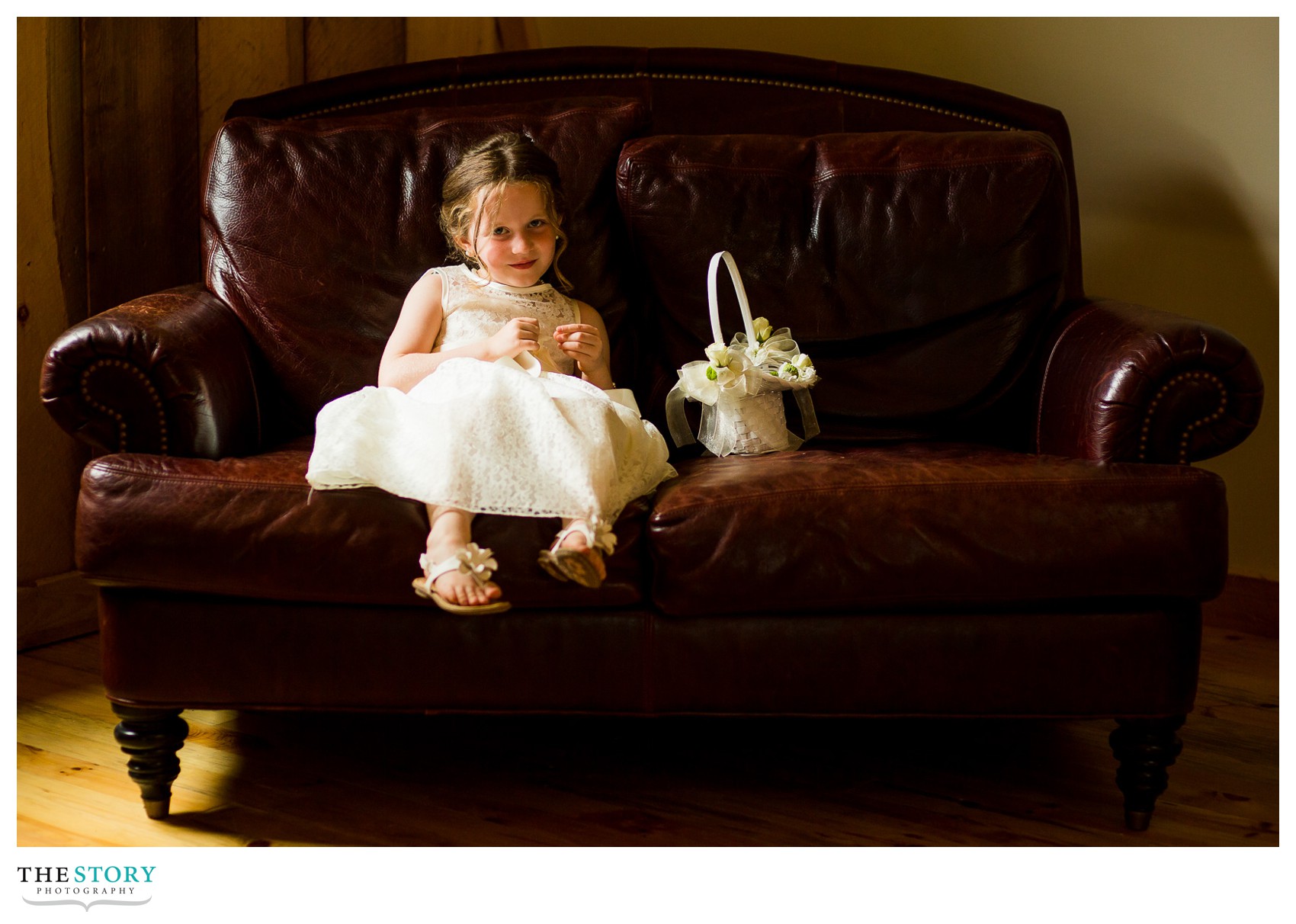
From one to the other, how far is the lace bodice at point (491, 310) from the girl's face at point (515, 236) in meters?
0.03

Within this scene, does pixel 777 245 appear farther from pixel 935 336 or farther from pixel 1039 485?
pixel 1039 485

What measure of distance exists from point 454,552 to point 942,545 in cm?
62

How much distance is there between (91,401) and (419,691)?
1.93 ft

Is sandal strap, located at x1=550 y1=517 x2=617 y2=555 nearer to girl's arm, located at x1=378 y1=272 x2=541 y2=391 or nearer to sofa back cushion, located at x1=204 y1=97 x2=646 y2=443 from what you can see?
girl's arm, located at x1=378 y1=272 x2=541 y2=391

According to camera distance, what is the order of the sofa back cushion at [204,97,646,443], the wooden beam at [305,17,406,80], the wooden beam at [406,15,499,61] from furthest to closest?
the wooden beam at [406,15,499,61], the wooden beam at [305,17,406,80], the sofa back cushion at [204,97,646,443]

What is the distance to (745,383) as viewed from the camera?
5.99ft

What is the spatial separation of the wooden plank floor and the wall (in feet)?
2.50

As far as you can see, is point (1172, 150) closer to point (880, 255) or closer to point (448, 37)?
point (880, 255)

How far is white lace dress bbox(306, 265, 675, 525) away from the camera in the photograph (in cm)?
149

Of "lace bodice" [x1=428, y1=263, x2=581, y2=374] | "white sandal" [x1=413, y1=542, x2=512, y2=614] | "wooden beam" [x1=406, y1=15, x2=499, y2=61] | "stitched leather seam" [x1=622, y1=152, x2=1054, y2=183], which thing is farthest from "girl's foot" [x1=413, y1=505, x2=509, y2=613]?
"wooden beam" [x1=406, y1=15, x2=499, y2=61]

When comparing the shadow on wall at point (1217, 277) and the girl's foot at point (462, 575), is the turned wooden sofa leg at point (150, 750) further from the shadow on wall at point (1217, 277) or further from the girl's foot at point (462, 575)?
the shadow on wall at point (1217, 277)
